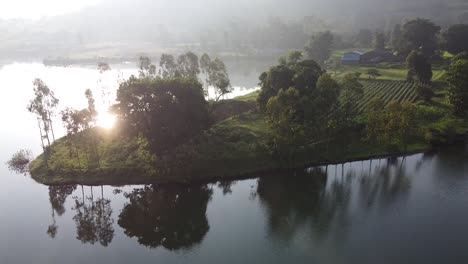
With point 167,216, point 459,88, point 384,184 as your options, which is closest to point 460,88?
point 459,88

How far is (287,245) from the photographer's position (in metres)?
39.0

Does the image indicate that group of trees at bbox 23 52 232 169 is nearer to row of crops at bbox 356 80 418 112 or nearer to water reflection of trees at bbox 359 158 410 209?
water reflection of trees at bbox 359 158 410 209

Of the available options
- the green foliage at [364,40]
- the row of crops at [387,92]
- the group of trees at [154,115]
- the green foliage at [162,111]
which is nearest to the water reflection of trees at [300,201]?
the green foliage at [162,111]

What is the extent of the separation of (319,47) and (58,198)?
104 meters

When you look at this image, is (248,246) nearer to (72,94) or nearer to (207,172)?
(207,172)

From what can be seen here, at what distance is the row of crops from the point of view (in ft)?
262

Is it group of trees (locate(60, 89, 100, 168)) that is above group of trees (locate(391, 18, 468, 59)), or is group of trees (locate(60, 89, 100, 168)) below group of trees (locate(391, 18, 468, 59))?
below

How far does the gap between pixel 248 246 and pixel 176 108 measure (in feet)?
77.5

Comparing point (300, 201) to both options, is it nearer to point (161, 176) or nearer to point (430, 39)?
point (161, 176)

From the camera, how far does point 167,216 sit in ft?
150

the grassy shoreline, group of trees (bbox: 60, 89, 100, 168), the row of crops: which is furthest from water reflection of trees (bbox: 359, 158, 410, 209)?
group of trees (bbox: 60, 89, 100, 168)

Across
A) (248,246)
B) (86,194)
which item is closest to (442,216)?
(248,246)

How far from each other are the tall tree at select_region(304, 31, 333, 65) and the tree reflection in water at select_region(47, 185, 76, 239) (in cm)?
10018

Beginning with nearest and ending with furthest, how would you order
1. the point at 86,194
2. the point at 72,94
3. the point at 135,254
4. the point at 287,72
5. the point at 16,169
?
the point at 135,254 < the point at 86,194 < the point at 16,169 < the point at 287,72 < the point at 72,94
